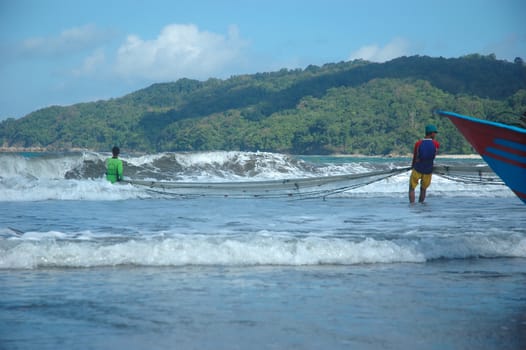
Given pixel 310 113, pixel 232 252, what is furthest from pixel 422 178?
pixel 310 113

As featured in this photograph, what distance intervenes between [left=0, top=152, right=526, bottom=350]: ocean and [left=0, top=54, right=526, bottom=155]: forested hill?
80.0 meters

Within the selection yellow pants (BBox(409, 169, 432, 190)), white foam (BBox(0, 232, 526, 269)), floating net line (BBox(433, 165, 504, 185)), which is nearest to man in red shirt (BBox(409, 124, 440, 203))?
yellow pants (BBox(409, 169, 432, 190))

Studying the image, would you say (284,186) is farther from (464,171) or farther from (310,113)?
(310,113)

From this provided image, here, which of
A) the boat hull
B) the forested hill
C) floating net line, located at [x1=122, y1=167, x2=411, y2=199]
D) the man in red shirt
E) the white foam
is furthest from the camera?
the forested hill

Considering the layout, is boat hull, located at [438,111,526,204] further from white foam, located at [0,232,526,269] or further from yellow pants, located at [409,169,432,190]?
yellow pants, located at [409,169,432,190]

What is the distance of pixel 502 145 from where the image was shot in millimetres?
6129

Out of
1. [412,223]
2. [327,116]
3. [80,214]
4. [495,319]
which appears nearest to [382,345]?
[495,319]

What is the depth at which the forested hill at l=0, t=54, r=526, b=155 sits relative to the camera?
104062 mm

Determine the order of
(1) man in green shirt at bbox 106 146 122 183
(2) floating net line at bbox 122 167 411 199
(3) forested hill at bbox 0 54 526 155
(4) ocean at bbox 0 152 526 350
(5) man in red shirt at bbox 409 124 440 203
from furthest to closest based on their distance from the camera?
(3) forested hill at bbox 0 54 526 155 < (1) man in green shirt at bbox 106 146 122 183 < (5) man in red shirt at bbox 409 124 440 203 < (2) floating net line at bbox 122 167 411 199 < (4) ocean at bbox 0 152 526 350

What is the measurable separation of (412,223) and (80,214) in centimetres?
567

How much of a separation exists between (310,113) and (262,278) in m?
116

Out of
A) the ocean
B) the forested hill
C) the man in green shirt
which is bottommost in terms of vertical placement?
the ocean

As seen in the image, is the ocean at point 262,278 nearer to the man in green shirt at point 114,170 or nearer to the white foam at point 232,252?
the white foam at point 232,252

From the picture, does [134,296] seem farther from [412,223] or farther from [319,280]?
[412,223]
